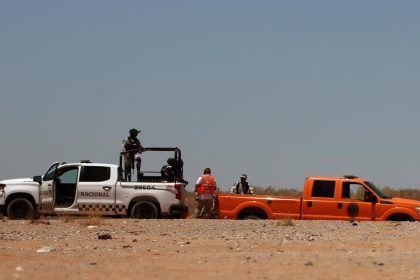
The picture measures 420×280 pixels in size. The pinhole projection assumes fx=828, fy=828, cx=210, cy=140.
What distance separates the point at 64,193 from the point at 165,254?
39.1 feet

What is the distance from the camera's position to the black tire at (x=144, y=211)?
2353 cm

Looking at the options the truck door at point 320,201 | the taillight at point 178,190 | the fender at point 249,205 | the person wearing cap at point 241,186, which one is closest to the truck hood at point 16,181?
the taillight at point 178,190

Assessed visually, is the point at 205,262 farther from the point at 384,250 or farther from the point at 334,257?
the point at 384,250

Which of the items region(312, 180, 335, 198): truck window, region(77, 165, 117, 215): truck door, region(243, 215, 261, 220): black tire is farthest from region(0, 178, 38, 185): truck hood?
region(312, 180, 335, 198): truck window

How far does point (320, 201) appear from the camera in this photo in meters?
23.2

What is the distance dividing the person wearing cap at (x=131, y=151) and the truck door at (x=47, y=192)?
2.06 metres

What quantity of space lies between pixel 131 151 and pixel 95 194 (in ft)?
5.79

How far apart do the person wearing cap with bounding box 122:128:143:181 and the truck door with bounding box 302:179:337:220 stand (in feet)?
16.7

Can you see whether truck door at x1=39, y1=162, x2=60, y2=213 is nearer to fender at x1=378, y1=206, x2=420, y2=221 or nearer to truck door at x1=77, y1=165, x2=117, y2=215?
truck door at x1=77, y1=165, x2=117, y2=215

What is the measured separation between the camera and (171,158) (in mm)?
24531

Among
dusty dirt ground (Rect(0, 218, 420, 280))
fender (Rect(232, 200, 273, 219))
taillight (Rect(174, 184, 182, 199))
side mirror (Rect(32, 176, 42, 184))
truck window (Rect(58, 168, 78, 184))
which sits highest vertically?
truck window (Rect(58, 168, 78, 184))

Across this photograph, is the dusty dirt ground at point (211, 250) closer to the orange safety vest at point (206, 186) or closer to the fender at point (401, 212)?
the fender at point (401, 212)

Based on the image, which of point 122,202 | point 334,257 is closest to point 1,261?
point 334,257

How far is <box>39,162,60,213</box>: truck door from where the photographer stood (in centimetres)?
2359
